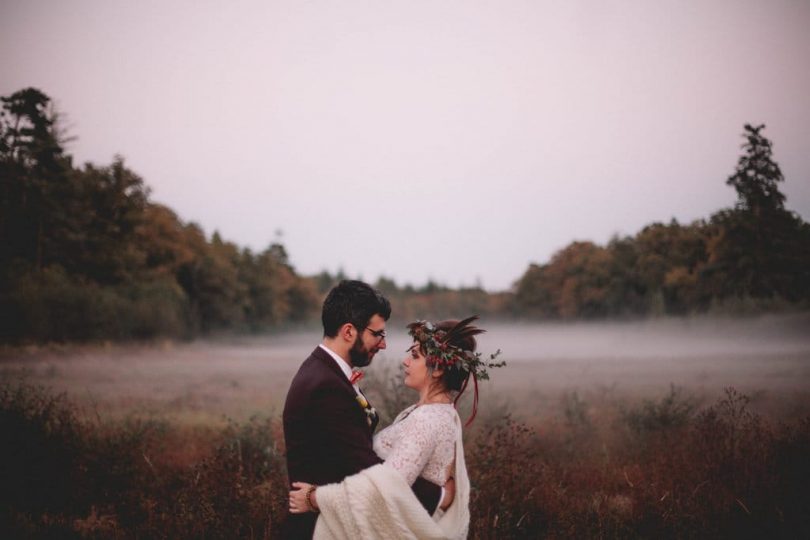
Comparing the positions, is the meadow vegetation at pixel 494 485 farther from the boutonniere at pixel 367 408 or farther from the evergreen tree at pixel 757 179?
the evergreen tree at pixel 757 179

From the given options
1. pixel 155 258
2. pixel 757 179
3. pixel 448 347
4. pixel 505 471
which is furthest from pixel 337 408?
pixel 155 258

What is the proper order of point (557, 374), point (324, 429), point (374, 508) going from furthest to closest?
point (557, 374) → point (324, 429) → point (374, 508)

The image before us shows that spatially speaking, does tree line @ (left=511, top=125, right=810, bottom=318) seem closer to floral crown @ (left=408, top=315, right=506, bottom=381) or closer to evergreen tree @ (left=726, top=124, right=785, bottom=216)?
evergreen tree @ (left=726, top=124, right=785, bottom=216)

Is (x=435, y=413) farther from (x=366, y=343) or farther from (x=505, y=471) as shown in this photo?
(x=505, y=471)

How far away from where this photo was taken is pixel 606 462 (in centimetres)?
826

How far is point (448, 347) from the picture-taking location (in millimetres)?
3383

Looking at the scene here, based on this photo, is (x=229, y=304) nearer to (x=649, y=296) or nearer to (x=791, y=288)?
(x=649, y=296)

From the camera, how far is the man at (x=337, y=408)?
282cm

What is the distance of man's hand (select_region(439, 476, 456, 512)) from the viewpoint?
3090 mm

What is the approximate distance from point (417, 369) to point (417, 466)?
0.69 m

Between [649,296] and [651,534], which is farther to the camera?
[649,296]

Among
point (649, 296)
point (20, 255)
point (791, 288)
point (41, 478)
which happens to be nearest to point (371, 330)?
point (41, 478)

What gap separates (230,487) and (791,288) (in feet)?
85.2

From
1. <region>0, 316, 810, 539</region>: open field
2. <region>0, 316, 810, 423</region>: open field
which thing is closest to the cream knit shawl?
<region>0, 316, 810, 539</region>: open field
